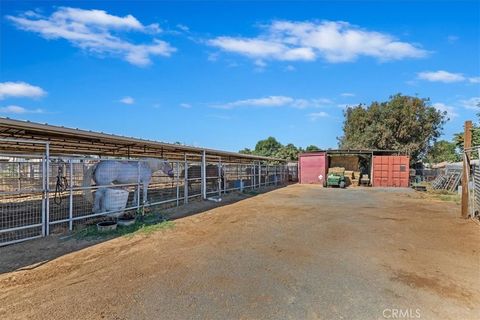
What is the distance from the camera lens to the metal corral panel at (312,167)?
26452mm

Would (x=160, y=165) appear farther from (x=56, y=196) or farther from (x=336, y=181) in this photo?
(x=336, y=181)

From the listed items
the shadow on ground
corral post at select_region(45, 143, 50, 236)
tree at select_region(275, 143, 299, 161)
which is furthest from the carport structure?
corral post at select_region(45, 143, 50, 236)

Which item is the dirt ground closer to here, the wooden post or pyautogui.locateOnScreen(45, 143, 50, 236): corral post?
pyautogui.locateOnScreen(45, 143, 50, 236): corral post

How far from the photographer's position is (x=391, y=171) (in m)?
24.2

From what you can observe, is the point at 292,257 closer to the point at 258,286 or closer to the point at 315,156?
the point at 258,286

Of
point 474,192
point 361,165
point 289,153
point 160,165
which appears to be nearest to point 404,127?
point 361,165

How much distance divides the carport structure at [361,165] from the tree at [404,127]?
4.86ft

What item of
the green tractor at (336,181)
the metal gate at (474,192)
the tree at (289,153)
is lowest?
the green tractor at (336,181)

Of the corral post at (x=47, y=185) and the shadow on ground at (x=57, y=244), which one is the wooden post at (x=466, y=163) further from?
the corral post at (x=47, y=185)

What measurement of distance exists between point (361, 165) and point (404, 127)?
17.4 ft

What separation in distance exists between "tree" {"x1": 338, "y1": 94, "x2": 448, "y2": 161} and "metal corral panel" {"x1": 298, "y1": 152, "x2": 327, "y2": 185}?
19.6ft

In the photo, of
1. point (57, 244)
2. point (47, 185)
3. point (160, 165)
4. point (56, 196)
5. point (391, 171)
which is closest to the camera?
point (57, 244)

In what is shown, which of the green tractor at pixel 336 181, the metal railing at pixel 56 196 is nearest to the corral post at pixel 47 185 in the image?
the metal railing at pixel 56 196

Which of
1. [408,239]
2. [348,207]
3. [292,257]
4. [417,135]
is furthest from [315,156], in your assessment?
[292,257]
